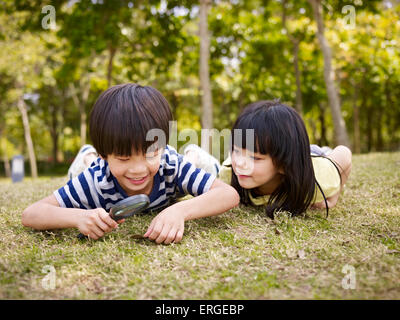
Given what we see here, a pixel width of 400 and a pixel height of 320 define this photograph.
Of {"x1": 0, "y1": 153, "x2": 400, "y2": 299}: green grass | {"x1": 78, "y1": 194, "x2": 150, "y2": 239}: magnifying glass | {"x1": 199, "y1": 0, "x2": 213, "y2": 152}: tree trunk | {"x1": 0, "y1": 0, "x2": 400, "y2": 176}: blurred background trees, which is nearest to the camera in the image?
{"x1": 0, "y1": 153, "x2": 400, "y2": 299}: green grass

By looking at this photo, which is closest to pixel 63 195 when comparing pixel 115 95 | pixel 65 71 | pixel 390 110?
pixel 115 95

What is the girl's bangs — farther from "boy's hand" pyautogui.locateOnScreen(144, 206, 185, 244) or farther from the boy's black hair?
"boy's hand" pyautogui.locateOnScreen(144, 206, 185, 244)

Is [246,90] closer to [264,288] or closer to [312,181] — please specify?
[312,181]

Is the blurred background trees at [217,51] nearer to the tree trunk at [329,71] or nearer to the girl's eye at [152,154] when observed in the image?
the tree trunk at [329,71]

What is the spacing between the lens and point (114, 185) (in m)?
2.65

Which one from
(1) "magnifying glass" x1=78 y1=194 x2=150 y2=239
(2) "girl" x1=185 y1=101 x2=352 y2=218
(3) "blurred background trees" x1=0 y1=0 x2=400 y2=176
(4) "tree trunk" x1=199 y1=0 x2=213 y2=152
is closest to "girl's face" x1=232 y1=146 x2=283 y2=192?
(2) "girl" x1=185 y1=101 x2=352 y2=218

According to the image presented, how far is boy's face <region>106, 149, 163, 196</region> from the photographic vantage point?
2.32 metres

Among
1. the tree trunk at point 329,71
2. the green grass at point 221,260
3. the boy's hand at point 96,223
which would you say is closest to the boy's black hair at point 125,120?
the boy's hand at point 96,223

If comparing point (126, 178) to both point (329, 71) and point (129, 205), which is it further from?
point (329, 71)

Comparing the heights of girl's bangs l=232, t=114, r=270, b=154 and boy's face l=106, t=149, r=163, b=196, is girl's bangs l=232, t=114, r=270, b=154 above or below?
above

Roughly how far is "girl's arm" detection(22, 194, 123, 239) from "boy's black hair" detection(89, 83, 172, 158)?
408mm

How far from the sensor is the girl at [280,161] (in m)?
2.81

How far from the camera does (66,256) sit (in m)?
2.13
